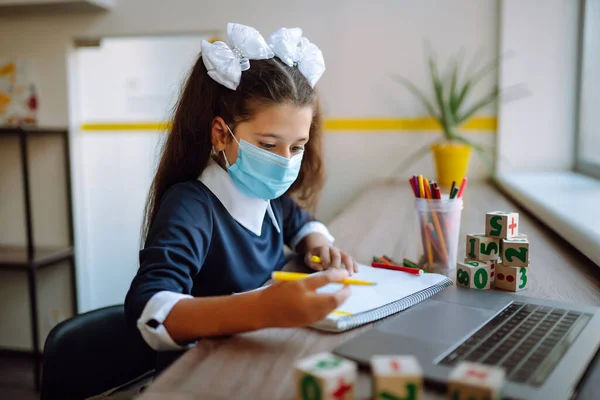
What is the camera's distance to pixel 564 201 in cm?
147

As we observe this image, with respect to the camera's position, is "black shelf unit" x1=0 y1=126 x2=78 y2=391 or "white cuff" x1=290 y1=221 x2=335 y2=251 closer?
"white cuff" x1=290 y1=221 x2=335 y2=251

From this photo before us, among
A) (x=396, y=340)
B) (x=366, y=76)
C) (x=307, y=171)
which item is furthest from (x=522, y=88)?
(x=396, y=340)

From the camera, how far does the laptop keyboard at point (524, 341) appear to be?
0.58 metres

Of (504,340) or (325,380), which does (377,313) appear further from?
(325,380)

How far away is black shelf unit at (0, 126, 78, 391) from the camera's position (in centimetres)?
249

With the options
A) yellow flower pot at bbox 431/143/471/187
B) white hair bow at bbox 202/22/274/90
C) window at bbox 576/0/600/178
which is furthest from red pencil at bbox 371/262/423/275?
window at bbox 576/0/600/178

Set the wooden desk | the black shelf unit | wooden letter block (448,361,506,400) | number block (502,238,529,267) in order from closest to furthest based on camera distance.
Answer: wooden letter block (448,361,506,400) < the wooden desk < number block (502,238,529,267) < the black shelf unit

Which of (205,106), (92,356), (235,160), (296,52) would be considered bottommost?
(92,356)

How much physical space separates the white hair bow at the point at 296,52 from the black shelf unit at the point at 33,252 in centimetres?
182

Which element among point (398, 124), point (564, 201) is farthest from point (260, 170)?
point (398, 124)

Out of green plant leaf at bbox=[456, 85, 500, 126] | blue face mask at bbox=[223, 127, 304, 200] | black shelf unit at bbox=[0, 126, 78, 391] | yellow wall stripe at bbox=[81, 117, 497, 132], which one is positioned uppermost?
green plant leaf at bbox=[456, 85, 500, 126]

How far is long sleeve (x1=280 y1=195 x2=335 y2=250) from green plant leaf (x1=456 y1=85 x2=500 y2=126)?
45.7 inches

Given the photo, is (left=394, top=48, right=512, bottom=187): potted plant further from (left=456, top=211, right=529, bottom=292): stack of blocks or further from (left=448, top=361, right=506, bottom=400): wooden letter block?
(left=448, top=361, right=506, bottom=400): wooden letter block

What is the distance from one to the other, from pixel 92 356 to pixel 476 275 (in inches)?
26.2
